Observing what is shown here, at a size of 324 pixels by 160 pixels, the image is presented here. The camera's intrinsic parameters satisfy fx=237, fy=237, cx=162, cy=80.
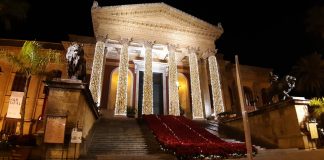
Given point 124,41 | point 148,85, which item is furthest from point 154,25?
point 148,85

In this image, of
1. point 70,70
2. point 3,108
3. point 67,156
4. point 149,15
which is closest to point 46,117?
point 67,156

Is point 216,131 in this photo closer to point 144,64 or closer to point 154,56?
point 144,64

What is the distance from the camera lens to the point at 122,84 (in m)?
21.6

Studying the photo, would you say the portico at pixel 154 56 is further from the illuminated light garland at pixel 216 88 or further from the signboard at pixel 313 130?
the signboard at pixel 313 130

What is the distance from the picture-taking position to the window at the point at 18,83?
1011 inches

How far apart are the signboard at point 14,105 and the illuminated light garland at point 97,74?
9.05 m

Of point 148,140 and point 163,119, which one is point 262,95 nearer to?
point 163,119

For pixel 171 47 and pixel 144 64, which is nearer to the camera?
pixel 144 64

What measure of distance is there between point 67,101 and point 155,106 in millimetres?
17867

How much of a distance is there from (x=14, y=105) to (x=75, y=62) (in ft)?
56.5

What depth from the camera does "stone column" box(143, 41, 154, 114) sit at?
21266mm

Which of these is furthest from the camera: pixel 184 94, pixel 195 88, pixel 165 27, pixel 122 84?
pixel 184 94

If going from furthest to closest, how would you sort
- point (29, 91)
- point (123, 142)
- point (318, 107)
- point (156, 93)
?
point (156, 93) → point (29, 91) → point (318, 107) → point (123, 142)

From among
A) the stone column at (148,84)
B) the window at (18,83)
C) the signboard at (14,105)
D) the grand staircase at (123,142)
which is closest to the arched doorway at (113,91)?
the stone column at (148,84)
